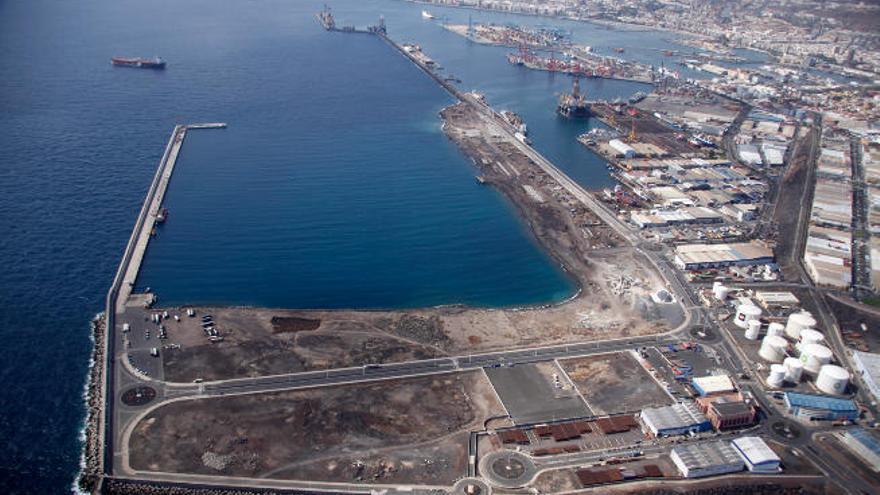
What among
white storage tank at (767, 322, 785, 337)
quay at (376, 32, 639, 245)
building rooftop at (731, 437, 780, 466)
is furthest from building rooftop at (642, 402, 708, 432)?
quay at (376, 32, 639, 245)

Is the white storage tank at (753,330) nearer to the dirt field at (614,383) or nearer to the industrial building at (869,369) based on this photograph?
the industrial building at (869,369)

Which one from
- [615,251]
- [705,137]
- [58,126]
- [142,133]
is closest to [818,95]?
[705,137]

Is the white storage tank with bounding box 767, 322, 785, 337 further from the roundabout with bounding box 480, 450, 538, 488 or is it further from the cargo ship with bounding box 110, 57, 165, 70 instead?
the cargo ship with bounding box 110, 57, 165, 70

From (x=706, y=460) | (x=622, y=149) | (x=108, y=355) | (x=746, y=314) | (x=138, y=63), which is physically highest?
(x=138, y=63)

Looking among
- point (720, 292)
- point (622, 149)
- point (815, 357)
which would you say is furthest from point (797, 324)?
point (622, 149)

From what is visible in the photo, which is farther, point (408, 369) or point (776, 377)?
point (408, 369)

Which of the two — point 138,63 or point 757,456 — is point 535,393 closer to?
point 757,456

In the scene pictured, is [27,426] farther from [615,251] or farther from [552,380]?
[615,251]
